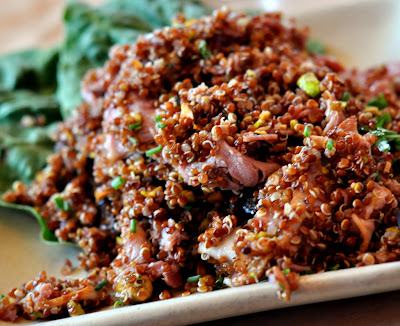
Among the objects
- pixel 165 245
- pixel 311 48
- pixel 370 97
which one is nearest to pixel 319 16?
pixel 311 48

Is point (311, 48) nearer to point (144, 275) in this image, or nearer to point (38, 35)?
point (144, 275)

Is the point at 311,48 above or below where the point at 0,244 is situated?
above

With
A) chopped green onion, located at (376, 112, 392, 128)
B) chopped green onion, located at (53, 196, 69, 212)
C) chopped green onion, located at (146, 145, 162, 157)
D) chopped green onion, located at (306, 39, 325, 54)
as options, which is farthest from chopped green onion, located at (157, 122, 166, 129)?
chopped green onion, located at (306, 39, 325, 54)

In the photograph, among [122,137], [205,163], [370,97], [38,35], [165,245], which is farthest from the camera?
[38,35]

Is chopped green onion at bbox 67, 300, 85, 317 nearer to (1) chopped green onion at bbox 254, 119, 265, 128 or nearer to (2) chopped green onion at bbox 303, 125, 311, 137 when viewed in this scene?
(1) chopped green onion at bbox 254, 119, 265, 128

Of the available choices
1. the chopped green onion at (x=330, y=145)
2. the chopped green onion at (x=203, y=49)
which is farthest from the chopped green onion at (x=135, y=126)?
the chopped green onion at (x=330, y=145)

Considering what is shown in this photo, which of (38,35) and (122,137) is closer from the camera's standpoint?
(122,137)
